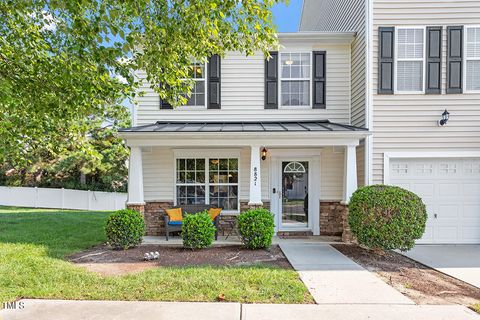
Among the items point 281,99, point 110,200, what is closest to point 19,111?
point 281,99

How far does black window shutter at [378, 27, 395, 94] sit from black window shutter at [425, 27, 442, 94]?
94 cm

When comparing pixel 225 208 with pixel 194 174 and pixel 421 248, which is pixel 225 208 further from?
→ pixel 421 248

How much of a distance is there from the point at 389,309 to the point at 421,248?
4481mm

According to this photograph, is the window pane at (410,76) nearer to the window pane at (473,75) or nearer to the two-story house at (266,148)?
the window pane at (473,75)

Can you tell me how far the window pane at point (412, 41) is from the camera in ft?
26.9

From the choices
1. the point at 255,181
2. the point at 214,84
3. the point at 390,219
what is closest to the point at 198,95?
the point at 214,84

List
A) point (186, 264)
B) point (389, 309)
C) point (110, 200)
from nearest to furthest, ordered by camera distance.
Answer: point (389, 309) → point (186, 264) → point (110, 200)

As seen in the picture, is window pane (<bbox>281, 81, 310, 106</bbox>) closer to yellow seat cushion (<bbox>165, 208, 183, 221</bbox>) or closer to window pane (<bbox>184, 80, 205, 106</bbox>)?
window pane (<bbox>184, 80, 205, 106</bbox>)

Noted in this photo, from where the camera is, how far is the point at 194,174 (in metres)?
9.51

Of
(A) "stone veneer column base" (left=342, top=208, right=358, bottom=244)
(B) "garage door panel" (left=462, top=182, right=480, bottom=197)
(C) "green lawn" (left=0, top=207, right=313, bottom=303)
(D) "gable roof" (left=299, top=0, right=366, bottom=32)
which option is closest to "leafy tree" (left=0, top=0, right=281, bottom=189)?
(C) "green lawn" (left=0, top=207, right=313, bottom=303)

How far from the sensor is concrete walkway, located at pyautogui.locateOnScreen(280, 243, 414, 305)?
451cm

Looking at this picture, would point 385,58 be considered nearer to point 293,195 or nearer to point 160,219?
point 293,195

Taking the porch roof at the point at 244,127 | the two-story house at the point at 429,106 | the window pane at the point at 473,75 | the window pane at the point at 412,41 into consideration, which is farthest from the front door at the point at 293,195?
the window pane at the point at 473,75

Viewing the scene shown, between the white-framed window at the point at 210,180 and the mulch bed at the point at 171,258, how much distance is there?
2.08 metres
